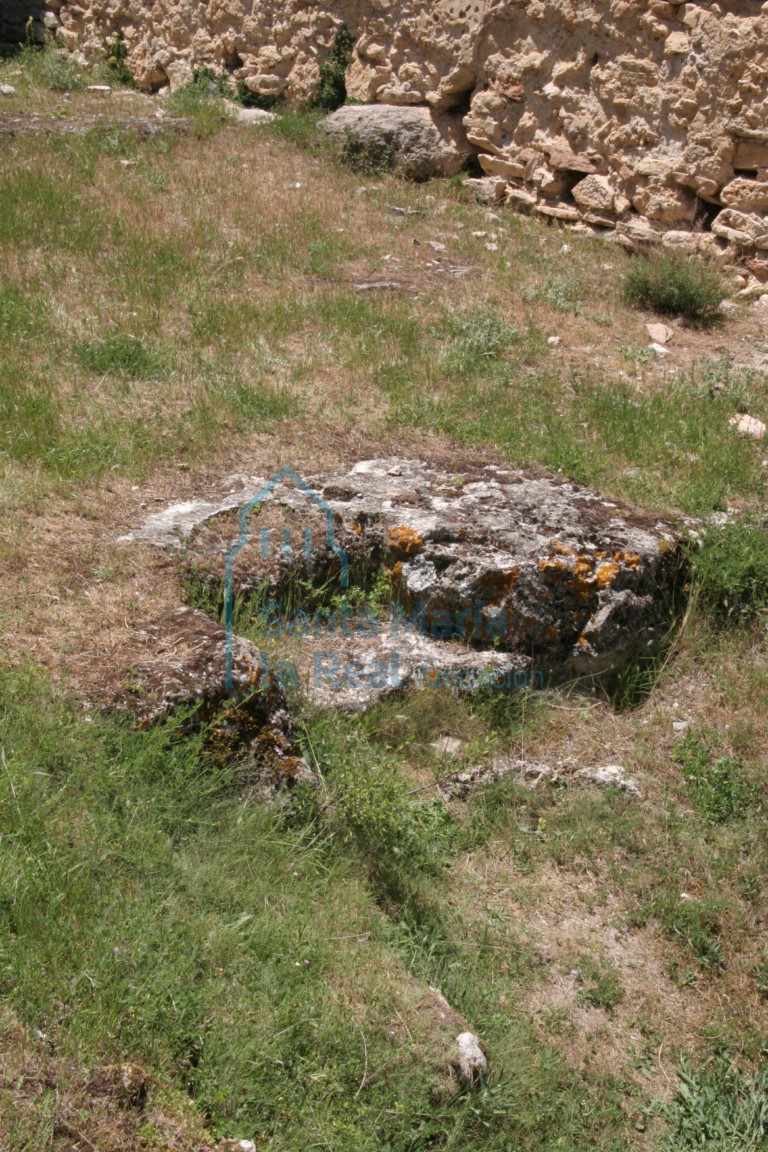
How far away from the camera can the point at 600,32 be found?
9.58 metres

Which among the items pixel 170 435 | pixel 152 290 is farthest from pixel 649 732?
pixel 152 290

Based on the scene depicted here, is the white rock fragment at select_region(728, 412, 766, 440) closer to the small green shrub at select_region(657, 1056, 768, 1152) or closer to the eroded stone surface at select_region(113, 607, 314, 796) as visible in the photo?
the eroded stone surface at select_region(113, 607, 314, 796)

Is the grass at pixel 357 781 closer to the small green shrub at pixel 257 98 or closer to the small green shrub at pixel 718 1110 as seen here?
the small green shrub at pixel 718 1110

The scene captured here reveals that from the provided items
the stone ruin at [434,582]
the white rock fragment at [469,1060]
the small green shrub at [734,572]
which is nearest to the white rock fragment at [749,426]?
the small green shrub at [734,572]

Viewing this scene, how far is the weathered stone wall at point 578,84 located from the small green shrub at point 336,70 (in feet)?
0.53

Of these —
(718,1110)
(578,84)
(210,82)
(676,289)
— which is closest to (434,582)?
(718,1110)

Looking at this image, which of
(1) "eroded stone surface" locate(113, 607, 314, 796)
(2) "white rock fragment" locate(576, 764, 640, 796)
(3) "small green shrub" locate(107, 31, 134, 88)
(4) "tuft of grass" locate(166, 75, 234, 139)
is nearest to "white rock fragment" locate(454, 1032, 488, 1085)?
(1) "eroded stone surface" locate(113, 607, 314, 796)

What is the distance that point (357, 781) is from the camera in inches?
163

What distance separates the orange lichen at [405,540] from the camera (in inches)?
209

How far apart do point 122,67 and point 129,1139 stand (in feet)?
43.7

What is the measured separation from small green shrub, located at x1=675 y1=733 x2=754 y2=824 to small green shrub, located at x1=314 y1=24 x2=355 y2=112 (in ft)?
29.6

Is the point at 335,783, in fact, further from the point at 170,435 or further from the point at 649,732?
the point at 170,435

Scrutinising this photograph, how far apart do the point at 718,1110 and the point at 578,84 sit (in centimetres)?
899
